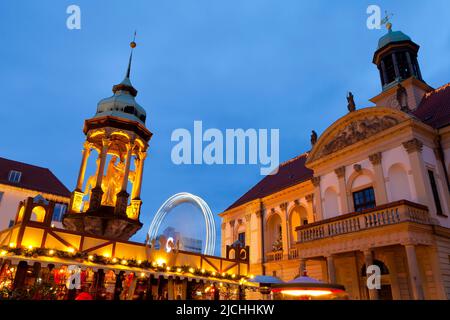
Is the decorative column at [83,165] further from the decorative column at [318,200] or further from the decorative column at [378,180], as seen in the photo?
the decorative column at [378,180]

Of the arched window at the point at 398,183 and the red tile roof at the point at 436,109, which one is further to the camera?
the red tile roof at the point at 436,109

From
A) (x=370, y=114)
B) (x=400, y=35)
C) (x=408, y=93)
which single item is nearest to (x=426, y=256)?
(x=370, y=114)

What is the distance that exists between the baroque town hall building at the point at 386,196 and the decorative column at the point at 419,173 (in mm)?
55

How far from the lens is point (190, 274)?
49.4 ft

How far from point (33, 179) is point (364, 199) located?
40390 mm

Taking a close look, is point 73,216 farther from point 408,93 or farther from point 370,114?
point 408,93

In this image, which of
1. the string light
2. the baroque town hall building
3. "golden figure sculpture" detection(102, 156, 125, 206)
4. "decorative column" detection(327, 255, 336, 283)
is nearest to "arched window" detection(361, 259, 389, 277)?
the baroque town hall building

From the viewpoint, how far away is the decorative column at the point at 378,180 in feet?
64.2

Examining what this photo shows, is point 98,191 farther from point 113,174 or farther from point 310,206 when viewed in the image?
point 310,206

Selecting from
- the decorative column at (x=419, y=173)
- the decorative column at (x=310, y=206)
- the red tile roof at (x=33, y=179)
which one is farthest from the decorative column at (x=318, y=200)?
the red tile roof at (x=33, y=179)

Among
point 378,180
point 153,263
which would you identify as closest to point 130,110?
point 153,263

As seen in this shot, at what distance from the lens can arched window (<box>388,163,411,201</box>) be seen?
18.6 m

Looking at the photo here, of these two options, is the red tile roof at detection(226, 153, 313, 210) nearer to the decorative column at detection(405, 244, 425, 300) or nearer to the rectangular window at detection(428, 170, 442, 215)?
the rectangular window at detection(428, 170, 442, 215)
